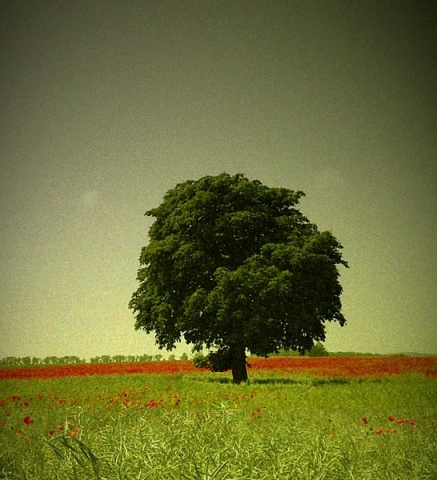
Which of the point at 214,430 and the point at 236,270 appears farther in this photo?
the point at 236,270

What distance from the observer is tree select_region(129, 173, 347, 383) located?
1992 cm

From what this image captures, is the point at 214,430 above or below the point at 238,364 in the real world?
above

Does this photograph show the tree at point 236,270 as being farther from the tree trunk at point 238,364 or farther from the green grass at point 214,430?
the green grass at point 214,430

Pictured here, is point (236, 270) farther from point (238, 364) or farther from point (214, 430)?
point (214, 430)

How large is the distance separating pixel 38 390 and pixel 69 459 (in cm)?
1886

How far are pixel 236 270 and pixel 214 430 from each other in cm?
1594

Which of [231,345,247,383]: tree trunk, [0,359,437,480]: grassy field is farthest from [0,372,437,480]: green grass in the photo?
[231,345,247,383]: tree trunk

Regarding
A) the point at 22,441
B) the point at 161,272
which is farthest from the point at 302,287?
the point at 22,441

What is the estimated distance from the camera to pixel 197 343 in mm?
22172

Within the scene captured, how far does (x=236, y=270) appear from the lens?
64.5 ft

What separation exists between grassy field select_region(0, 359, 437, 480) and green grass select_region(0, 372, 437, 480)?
0.02 m

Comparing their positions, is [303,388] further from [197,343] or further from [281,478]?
[281,478]

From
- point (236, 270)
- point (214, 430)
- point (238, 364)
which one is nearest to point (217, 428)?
point (214, 430)

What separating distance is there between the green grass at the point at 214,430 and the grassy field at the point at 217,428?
0.02m
